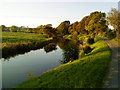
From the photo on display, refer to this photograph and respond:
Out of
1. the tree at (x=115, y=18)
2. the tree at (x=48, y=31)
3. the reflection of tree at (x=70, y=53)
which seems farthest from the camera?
the tree at (x=48, y=31)

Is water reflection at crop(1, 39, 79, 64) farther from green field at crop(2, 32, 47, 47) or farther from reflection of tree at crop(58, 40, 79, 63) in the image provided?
green field at crop(2, 32, 47, 47)

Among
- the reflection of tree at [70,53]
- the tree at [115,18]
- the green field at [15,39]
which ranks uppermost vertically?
the tree at [115,18]

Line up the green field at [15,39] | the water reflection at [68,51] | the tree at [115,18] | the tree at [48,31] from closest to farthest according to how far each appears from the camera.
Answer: the water reflection at [68,51] → the green field at [15,39] → the tree at [115,18] → the tree at [48,31]

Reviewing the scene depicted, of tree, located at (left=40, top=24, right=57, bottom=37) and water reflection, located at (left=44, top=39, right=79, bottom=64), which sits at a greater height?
tree, located at (left=40, top=24, right=57, bottom=37)

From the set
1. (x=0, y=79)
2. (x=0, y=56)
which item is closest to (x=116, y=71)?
(x=0, y=79)

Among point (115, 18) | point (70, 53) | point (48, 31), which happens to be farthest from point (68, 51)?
point (48, 31)

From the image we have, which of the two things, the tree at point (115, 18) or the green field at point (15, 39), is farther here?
the tree at point (115, 18)

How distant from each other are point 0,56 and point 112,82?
20.4 m

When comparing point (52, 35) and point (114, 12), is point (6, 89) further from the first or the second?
point (52, 35)

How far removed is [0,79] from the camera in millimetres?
13680

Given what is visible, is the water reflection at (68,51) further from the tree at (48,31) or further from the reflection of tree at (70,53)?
the tree at (48,31)

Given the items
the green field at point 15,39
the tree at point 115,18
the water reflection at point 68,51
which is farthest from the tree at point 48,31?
the tree at point 115,18

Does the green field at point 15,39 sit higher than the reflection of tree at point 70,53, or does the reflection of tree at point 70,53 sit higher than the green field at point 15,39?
the green field at point 15,39

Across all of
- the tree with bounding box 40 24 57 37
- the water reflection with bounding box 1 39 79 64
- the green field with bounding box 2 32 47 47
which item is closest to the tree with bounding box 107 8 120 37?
the water reflection with bounding box 1 39 79 64
